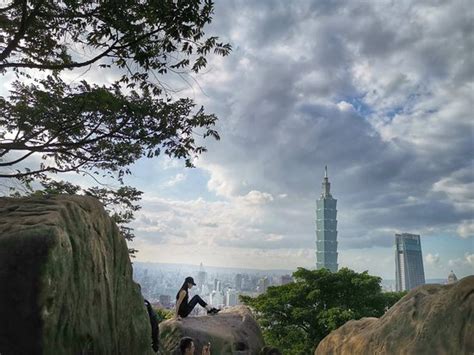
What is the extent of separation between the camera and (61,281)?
4480 mm

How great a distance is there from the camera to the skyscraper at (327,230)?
183 metres

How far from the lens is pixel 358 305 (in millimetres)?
25625

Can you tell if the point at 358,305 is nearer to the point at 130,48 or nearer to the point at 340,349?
the point at 340,349

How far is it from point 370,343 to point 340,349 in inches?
47.7

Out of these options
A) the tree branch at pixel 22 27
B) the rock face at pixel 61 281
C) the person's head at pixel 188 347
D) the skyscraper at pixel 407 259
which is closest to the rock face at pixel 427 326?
the person's head at pixel 188 347

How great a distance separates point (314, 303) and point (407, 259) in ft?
390

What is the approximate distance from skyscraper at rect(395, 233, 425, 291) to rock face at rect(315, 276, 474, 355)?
422 feet

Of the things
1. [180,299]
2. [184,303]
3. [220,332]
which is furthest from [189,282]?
[220,332]

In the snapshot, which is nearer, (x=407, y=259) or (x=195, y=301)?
(x=195, y=301)

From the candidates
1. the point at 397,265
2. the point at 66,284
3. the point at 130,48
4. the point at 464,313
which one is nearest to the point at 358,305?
the point at 464,313

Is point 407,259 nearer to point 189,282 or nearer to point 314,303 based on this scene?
point 314,303

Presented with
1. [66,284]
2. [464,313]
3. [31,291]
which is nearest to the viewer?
[31,291]

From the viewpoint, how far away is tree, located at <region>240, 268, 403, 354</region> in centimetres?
2509

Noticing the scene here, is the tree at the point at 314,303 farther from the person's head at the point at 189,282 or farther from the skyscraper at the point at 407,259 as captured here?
the skyscraper at the point at 407,259
